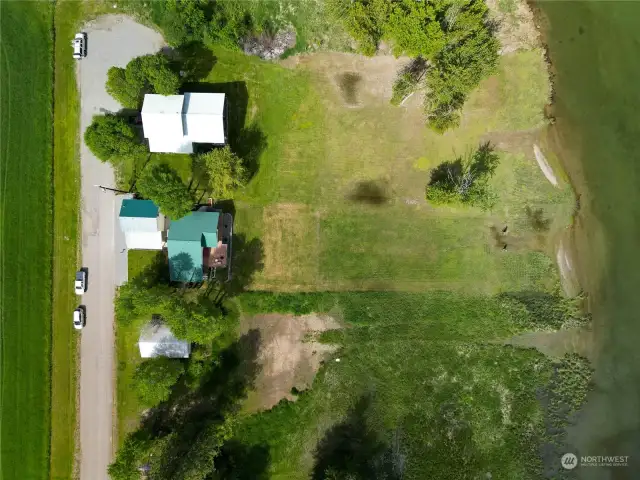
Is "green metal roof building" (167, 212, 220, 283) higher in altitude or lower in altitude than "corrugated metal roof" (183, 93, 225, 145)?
lower

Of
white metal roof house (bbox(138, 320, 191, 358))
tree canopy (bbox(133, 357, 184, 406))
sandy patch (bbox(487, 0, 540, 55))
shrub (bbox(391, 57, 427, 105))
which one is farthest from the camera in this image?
sandy patch (bbox(487, 0, 540, 55))

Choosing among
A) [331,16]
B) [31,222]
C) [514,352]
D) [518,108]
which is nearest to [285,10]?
[331,16]

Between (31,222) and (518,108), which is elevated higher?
(518,108)

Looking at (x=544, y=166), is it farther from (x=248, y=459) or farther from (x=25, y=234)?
(x=25, y=234)

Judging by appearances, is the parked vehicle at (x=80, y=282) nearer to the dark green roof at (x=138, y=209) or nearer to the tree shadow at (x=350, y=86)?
the dark green roof at (x=138, y=209)

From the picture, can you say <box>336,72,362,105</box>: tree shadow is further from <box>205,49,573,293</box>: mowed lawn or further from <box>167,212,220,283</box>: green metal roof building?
<box>167,212,220,283</box>: green metal roof building

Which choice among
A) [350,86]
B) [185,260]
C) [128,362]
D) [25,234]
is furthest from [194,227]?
[350,86]

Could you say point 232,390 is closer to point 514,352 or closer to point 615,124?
point 514,352

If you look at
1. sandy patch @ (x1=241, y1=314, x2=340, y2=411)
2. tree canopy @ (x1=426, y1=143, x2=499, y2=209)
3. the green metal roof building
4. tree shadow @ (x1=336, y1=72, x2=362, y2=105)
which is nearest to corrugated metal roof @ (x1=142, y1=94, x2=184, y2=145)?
the green metal roof building
